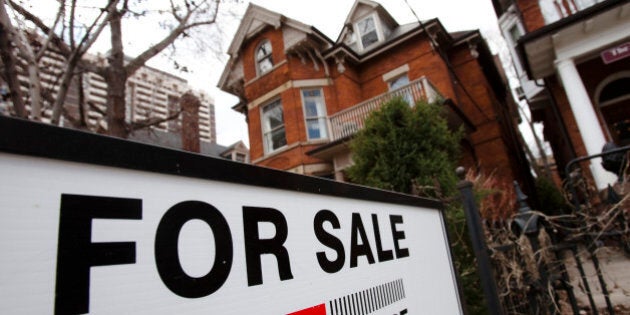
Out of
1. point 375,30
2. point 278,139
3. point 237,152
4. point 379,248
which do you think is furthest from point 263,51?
point 379,248

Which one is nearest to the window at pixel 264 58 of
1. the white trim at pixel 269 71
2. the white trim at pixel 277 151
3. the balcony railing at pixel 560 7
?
the white trim at pixel 269 71

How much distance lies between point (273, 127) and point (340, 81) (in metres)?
3.21

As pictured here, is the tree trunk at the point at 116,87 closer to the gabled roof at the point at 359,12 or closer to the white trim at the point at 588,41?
the white trim at the point at 588,41

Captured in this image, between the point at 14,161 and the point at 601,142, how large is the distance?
8704 millimetres

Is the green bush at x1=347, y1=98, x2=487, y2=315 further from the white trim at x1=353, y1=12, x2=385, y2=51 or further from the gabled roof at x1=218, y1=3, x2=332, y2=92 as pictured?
the white trim at x1=353, y1=12, x2=385, y2=51

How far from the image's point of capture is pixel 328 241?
108 centimetres

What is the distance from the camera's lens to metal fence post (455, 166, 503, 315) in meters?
1.81

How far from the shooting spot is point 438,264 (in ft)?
5.54

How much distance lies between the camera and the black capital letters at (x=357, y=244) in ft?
3.86

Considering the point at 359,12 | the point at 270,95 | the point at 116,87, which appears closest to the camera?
the point at 116,87

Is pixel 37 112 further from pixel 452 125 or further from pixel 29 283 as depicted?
pixel 452 125

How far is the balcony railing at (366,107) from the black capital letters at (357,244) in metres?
7.84

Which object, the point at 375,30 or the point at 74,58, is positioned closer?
the point at 74,58

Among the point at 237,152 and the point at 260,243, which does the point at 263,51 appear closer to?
the point at 237,152
